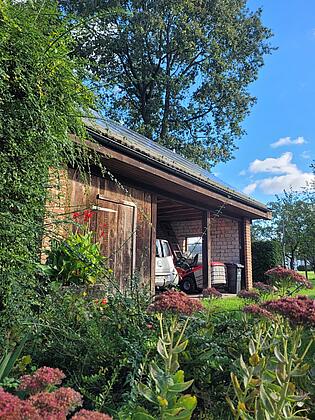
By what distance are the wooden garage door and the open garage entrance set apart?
1.83 meters

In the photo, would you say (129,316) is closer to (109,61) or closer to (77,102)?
(77,102)

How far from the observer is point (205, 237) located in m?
8.47

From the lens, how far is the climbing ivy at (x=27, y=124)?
2.04 meters

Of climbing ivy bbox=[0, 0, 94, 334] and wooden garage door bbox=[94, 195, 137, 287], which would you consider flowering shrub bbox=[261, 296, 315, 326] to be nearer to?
climbing ivy bbox=[0, 0, 94, 334]

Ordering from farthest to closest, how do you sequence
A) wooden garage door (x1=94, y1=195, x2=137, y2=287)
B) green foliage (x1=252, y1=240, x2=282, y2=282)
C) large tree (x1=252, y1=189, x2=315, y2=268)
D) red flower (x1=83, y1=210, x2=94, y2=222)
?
large tree (x1=252, y1=189, x2=315, y2=268)
green foliage (x1=252, y1=240, x2=282, y2=282)
wooden garage door (x1=94, y1=195, x2=137, y2=287)
red flower (x1=83, y1=210, x2=94, y2=222)

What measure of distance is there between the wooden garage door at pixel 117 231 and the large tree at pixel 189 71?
1239cm

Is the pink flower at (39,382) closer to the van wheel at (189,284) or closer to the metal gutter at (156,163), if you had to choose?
the metal gutter at (156,163)

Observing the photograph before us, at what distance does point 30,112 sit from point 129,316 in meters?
1.23

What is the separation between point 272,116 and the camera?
16078 mm

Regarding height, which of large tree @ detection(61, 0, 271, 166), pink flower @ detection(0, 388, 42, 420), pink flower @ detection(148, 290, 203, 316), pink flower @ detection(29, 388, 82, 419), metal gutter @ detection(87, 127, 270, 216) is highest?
large tree @ detection(61, 0, 271, 166)

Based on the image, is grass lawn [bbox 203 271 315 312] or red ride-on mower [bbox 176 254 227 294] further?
red ride-on mower [bbox 176 254 227 294]

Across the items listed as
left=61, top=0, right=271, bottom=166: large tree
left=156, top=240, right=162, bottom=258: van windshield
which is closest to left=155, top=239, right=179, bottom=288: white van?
left=156, top=240, right=162, bottom=258: van windshield

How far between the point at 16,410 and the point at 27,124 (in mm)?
1764

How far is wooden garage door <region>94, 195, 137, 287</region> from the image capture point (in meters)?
5.73
